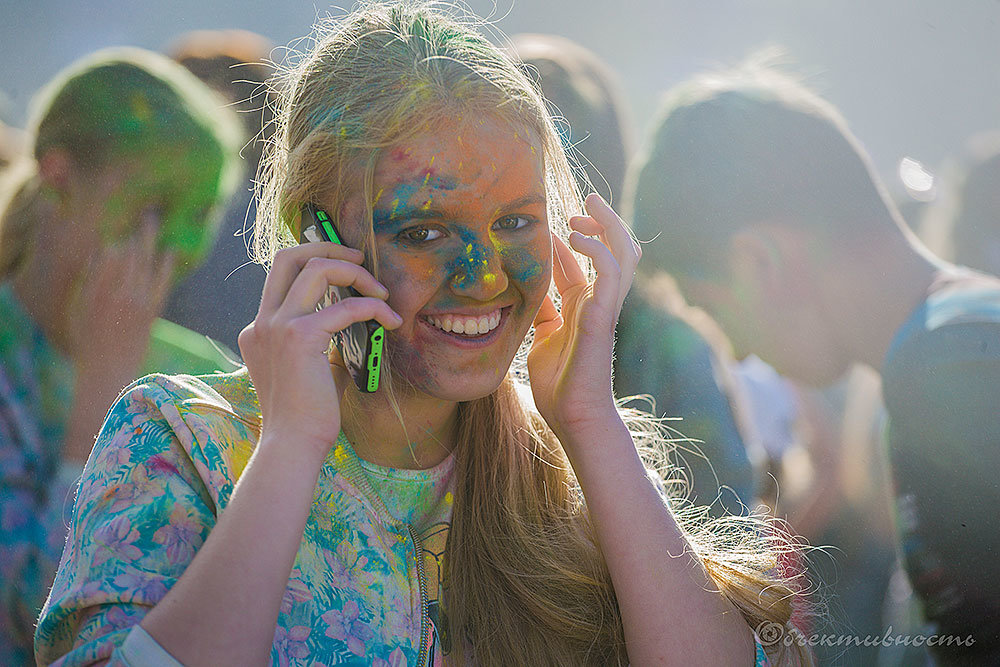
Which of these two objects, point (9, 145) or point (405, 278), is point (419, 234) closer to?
point (405, 278)

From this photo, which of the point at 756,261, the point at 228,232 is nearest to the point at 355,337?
the point at 228,232

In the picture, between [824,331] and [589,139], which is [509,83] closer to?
[589,139]

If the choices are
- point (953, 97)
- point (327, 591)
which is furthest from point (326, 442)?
point (953, 97)

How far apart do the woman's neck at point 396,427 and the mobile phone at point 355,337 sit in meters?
0.11

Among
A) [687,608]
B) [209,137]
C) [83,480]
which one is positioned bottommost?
[687,608]

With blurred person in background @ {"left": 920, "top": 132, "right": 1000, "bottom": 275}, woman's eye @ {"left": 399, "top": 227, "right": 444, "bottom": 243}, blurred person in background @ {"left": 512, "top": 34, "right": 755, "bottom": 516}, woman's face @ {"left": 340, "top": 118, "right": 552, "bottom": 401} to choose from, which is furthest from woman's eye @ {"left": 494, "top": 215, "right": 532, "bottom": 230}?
blurred person in background @ {"left": 920, "top": 132, "right": 1000, "bottom": 275}

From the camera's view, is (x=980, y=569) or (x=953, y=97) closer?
(x=980, y=569)

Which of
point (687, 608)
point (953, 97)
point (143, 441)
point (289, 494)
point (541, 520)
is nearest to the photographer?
point (289, 494)

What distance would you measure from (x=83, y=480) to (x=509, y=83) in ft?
2.83

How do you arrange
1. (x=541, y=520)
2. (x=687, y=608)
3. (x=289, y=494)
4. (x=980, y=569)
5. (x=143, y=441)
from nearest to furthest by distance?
1. (x=289, y=494)
2. (x=143, y=441)
3. (x=687, y=608)
4. (x=541, y=520)
5. (x=980, y=569)

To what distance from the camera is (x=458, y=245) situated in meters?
1.29

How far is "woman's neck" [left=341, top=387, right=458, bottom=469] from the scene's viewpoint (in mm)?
1401

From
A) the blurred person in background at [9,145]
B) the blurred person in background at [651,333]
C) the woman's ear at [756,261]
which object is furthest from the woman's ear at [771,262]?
the blurred person in background at [9,145]

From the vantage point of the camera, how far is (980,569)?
1.98 m
